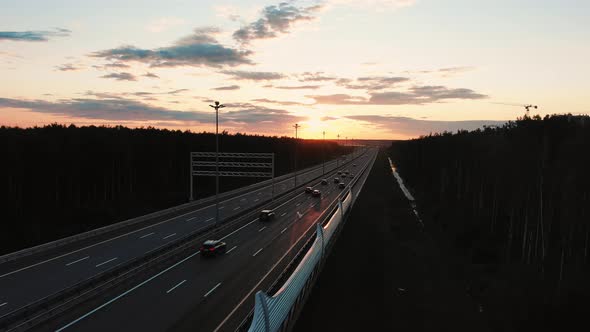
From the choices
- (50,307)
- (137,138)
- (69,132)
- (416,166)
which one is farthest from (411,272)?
(416,166)

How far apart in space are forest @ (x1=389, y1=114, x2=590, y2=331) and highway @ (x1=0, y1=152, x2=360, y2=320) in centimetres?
2700

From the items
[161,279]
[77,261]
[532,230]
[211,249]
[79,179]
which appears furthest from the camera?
[79,179]

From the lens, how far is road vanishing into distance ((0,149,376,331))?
64.6ft

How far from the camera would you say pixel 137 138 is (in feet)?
276

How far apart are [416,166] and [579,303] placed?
97.0m

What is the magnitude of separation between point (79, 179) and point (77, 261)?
1469 inches

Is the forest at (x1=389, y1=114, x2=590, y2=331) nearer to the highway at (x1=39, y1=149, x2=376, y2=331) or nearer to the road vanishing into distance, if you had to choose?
the highway at (x1=39, y1=149, x2=376, y2=331)

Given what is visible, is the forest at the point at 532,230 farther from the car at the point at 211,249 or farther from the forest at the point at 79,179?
the forest at the point at 79,179

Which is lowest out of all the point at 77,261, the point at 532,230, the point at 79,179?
the point at 77,261

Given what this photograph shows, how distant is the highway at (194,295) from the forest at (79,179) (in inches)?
859

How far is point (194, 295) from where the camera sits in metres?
23.1

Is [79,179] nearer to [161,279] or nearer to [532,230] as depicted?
[161,279]

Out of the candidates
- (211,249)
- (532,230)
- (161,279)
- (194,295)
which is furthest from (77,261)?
(532,230)

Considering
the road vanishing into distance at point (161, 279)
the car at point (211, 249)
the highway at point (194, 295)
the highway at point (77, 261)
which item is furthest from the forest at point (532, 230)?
the highway at point (77, 261)
